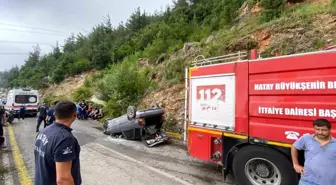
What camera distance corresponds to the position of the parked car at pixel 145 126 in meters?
8.34

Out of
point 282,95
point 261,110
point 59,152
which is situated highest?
point 282,95

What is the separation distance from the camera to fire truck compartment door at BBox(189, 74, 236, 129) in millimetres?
4672

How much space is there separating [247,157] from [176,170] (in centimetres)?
185

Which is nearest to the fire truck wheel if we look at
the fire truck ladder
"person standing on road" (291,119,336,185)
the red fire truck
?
the red fire truck

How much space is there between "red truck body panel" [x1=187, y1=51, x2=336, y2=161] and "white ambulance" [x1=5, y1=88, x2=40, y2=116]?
1762 cm

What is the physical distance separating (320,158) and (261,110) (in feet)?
4.64

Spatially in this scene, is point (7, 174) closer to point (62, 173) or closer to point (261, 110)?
point (62, 173)

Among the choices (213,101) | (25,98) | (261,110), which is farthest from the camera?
(25,98)

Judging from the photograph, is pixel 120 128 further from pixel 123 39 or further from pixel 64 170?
pixel 123 39

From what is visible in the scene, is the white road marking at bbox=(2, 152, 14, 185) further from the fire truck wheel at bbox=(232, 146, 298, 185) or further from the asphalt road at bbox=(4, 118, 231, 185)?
the fire truck wheel at bbox=(232, 146, 298, 185)

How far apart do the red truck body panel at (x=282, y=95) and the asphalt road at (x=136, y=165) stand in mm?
888

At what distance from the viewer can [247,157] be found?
4305mm

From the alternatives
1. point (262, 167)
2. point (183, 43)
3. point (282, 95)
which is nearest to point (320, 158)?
point (282, 95)

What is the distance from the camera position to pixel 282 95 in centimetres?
397
